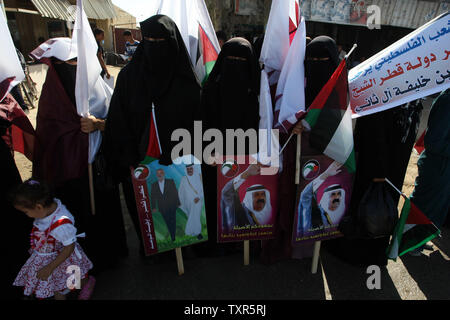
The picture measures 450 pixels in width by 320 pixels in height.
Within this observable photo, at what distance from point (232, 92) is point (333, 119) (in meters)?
0.74

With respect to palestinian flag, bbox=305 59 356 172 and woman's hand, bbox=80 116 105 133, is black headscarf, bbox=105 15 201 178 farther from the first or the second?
palestinian flag, bbox=305 59 356 172

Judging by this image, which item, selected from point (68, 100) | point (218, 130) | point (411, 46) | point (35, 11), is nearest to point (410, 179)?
point (411, 46)

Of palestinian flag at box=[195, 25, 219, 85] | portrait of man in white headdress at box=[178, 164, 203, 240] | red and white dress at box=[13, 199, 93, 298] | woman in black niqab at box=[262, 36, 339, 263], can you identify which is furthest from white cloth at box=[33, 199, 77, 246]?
palestinian flag at box=[195, 25, 219, 85]

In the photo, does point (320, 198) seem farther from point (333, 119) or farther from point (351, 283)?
point (351, 283)

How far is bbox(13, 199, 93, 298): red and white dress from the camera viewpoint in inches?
77.3

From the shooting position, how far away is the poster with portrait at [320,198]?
2.22m

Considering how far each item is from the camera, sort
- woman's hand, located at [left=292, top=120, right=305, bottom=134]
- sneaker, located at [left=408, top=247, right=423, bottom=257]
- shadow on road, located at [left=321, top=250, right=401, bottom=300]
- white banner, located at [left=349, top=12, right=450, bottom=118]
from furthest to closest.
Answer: sneaker, located at [left=408, top=247, right=423, bottom=257]
shadow on road, located at [left=321, top=250, right=401, bottom=300]
woman's hand, located at [left=292, top=120, right=305, bottom=134]
white banner, located at [left=349, top=12, right=450, bottom=118]

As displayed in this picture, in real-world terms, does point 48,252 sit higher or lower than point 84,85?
lower

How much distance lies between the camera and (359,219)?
224 cm

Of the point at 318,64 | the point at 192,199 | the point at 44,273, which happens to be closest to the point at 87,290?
the point at 44,273

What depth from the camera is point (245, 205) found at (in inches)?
92.1

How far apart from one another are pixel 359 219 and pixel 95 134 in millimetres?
2125

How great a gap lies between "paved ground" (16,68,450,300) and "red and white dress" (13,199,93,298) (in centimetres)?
38
